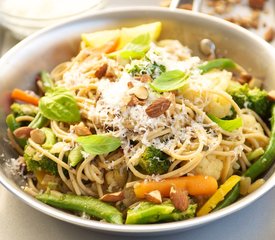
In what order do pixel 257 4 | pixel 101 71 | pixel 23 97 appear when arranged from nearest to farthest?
pixel 101 71
pixel 23 97
pixel 257 4

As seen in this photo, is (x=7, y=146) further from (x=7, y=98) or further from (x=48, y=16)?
(x=48, y=16)

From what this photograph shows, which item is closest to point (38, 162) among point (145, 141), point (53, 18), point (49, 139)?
point (49, 139)

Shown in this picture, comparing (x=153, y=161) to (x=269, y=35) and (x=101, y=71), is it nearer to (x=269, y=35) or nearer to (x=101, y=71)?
(x=101, y=71)

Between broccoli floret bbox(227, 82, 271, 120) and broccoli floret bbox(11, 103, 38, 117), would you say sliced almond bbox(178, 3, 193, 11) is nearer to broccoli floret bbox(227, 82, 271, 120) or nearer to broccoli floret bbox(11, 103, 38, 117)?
broccoli floret bbox(227, 82, 271, 120)

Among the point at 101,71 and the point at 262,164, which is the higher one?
the point at 101,71

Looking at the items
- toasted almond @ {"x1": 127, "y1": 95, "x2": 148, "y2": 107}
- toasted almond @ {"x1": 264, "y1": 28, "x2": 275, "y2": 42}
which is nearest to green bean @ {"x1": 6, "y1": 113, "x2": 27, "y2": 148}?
toasted almond @ {"x1": 127, "y1": 95, "x2": 148, "y2": 107}

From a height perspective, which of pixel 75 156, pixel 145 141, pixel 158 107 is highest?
pixel 158 107

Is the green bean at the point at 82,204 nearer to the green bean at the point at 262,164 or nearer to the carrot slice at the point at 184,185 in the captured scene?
the carrot slice at the point at 184,185
